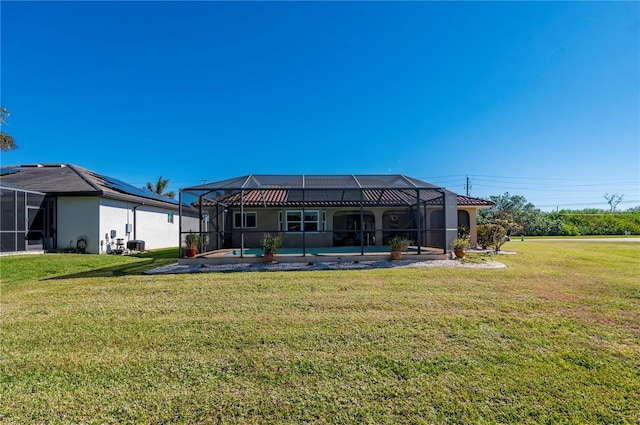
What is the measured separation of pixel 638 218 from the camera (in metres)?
34.2

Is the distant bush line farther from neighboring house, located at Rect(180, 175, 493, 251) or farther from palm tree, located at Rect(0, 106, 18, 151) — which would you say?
palm tree, located at Rect(0, 106, 18, 151)

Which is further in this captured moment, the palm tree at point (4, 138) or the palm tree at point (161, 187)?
the palm tree at point (161, 187)

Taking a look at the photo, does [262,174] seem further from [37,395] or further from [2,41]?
[2,41]

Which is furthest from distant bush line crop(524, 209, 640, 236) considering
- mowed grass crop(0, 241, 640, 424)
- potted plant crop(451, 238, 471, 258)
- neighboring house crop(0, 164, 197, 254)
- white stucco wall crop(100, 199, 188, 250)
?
neighboring house crop(0, 164, 197, 254)

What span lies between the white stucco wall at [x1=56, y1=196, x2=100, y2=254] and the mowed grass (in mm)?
8101

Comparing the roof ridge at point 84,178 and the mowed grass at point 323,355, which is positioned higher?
the roof ridge at point 84,178

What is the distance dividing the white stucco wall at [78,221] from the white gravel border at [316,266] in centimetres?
658

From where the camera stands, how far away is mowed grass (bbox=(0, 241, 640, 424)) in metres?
2.46

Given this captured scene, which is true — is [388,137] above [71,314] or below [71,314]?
above

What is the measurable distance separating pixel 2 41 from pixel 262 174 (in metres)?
13.4

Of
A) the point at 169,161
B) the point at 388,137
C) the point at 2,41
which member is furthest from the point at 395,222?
the point at 169,161

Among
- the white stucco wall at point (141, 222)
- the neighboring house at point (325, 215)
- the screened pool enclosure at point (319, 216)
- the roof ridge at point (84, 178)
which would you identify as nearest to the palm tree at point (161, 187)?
the white stucco wall at point (141, 222)

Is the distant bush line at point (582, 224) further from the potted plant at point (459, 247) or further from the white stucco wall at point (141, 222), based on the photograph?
the white stucco wall at point (141, 222)

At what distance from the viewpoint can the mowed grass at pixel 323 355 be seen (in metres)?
2.46
